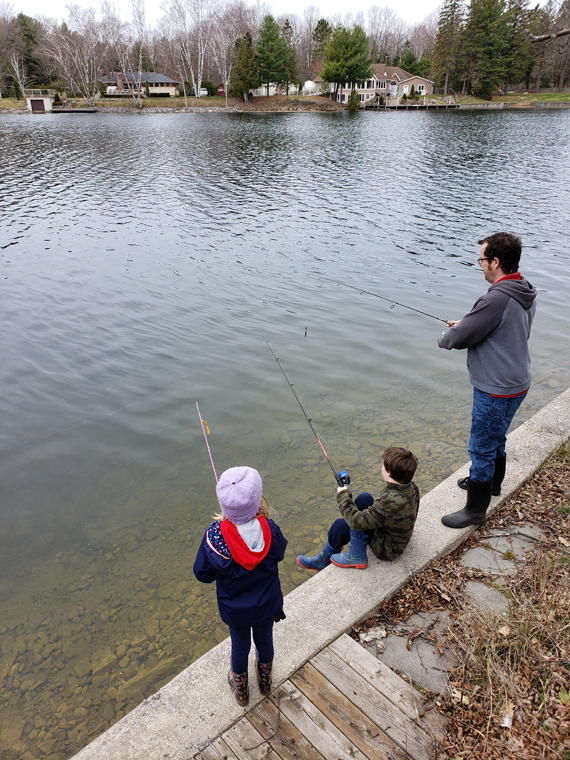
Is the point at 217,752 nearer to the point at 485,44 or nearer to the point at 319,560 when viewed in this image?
the point at 319,560

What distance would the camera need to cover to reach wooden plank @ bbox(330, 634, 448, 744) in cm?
267

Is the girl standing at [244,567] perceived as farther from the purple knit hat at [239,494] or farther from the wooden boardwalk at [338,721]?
the wooden boardwalk at [338,721]

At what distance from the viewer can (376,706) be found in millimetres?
2777

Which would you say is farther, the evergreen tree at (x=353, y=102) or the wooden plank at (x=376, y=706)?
the evergreen tree at (x=353, y=102)

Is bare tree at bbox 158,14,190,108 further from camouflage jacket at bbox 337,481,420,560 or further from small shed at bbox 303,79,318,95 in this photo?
camouflage jacket at bbox 337,481,420,560

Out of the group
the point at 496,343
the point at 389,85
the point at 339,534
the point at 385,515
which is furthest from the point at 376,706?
the point at 389,85

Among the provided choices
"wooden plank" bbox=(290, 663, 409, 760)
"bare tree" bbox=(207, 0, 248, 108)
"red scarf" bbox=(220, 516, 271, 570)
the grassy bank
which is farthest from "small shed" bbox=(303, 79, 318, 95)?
"wooden plank" bbox=(290, 663, 409, 760)

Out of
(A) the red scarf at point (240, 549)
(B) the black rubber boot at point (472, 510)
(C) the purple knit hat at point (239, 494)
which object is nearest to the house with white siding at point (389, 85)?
(B) the black rubber boot at point (472, 510)

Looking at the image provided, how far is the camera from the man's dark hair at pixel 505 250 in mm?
3459

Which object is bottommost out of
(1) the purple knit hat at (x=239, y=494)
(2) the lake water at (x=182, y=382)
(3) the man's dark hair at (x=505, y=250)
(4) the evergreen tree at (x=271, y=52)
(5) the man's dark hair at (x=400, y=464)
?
(2) the lake water at (x=182, y=382)

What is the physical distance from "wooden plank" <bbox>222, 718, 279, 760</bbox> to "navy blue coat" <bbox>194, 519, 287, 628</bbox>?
0.57 meters

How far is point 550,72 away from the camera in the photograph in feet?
283

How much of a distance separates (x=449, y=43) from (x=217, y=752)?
342 ft

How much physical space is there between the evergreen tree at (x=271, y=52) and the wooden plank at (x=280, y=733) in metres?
95.3
